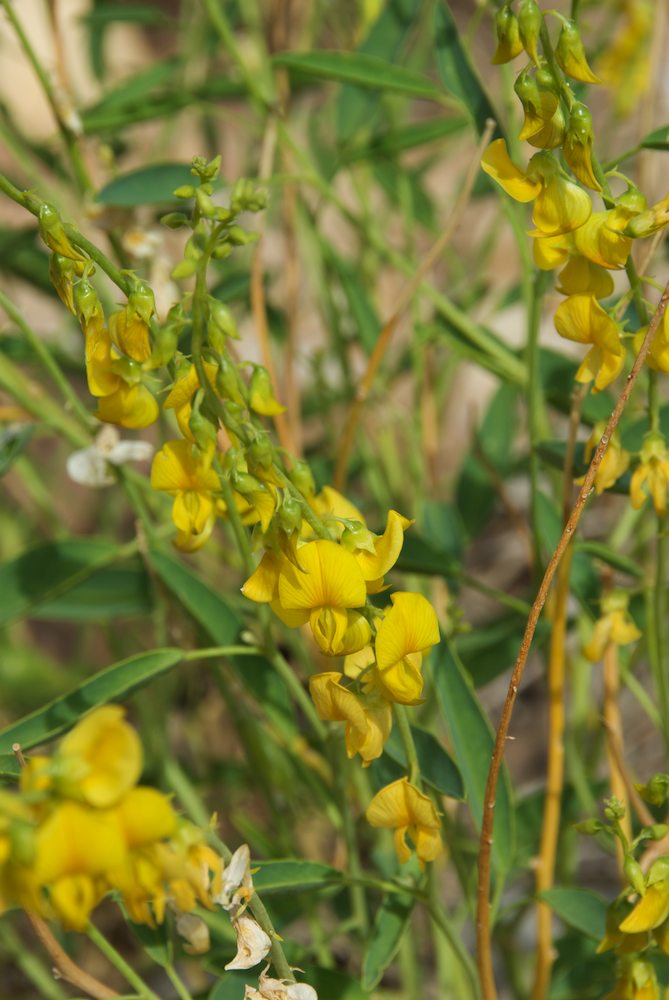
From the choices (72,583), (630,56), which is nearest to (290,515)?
(72,583)

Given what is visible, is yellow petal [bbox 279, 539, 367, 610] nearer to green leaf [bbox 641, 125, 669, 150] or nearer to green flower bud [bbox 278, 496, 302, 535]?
green flower bud [bbox 278, 496, 302, 535]

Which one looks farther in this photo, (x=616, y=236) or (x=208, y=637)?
(x=208, y=637)

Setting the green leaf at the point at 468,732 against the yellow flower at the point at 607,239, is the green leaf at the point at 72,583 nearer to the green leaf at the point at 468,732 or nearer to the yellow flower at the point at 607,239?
the green leaf at the point at 468,732

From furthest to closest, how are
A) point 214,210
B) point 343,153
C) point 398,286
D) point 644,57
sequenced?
point 398,286
point 644,57
point 343,153
point 214,210

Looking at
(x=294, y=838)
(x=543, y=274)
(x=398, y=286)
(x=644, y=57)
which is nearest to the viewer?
(x=543, y=274)

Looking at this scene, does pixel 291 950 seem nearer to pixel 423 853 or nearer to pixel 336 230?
pixel 423 853

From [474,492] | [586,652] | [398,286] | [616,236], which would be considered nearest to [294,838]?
[474,492]

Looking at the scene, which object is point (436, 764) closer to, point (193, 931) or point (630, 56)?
point (193, 931)

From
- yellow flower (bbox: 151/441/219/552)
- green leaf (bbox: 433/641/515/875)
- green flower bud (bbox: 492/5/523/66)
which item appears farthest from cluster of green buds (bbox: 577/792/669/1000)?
green flower bud (bbox: 492/5/523/66)
